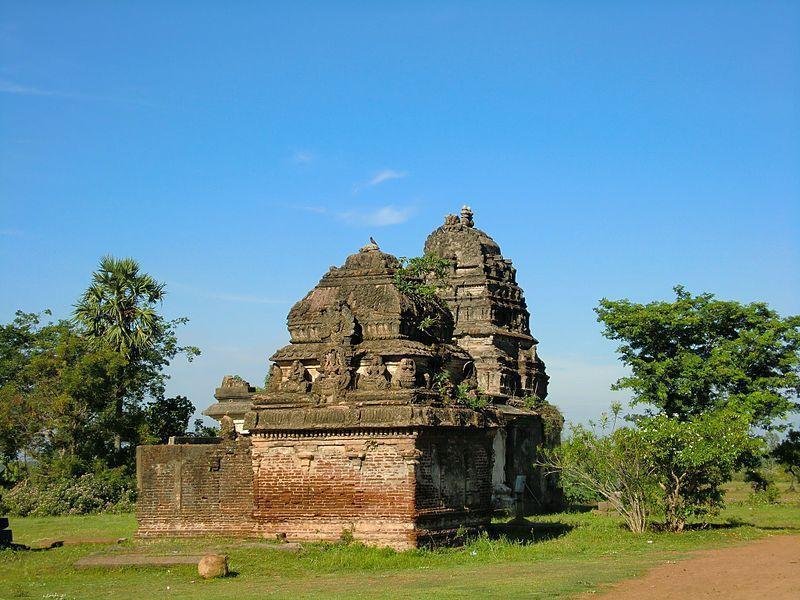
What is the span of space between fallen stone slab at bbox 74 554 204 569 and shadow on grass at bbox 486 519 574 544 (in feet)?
Answer: 21.7

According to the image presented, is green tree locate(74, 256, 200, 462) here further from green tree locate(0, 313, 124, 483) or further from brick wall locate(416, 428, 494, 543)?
brick wall locate(416, 428, 494, 543)

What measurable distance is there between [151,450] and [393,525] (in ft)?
19.9

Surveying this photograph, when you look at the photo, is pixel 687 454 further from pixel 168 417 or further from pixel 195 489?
pixel 168 417

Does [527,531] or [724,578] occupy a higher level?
[527,531]

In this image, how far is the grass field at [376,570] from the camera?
51.7 ft

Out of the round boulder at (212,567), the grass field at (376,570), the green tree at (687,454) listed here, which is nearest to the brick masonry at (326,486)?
the grass field at (376,570)

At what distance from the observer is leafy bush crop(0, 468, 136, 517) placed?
37875mm

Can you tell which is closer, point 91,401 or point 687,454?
point 687,454

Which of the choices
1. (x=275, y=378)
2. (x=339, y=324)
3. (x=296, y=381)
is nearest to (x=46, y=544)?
(x=275, y=378)

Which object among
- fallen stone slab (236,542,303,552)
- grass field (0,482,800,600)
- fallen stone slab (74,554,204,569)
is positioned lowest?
grass field (0,482,800,600)

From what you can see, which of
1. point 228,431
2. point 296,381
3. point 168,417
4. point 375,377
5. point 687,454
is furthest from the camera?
point 168,417

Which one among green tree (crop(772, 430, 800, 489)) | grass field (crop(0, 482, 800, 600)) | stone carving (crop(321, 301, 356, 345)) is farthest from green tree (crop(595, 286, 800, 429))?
stone carving (crop(321, 301, 356, 345))

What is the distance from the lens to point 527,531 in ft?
83.9

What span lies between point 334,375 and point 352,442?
145 cm
